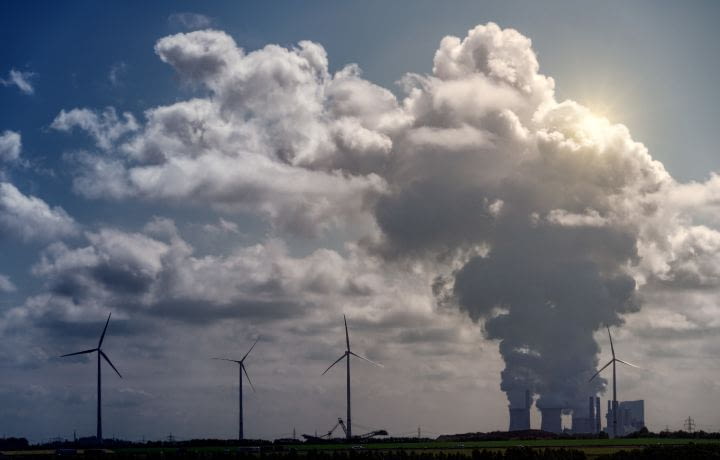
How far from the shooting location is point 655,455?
175875mm

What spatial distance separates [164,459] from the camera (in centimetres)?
19700

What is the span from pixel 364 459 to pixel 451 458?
1557 cm

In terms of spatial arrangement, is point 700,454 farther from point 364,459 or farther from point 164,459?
point 164,459

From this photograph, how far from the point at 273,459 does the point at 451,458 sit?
32667mm

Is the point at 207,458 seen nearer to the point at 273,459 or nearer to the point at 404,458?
the point at 273,459

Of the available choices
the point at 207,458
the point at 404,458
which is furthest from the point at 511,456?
the point at 207,458

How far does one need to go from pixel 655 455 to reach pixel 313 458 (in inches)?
2406

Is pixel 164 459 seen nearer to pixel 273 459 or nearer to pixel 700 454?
pixel 273 459

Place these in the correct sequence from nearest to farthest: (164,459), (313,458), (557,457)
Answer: (557,457) → (313,458) → (164,459)

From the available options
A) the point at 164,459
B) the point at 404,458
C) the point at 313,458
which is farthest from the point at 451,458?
the point at 164,459

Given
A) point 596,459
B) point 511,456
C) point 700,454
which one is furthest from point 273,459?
point 700,454

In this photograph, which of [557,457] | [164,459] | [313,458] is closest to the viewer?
[557,457]

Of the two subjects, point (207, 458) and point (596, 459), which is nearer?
point (596, 459)

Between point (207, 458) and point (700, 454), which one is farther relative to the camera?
point (207, 458)
